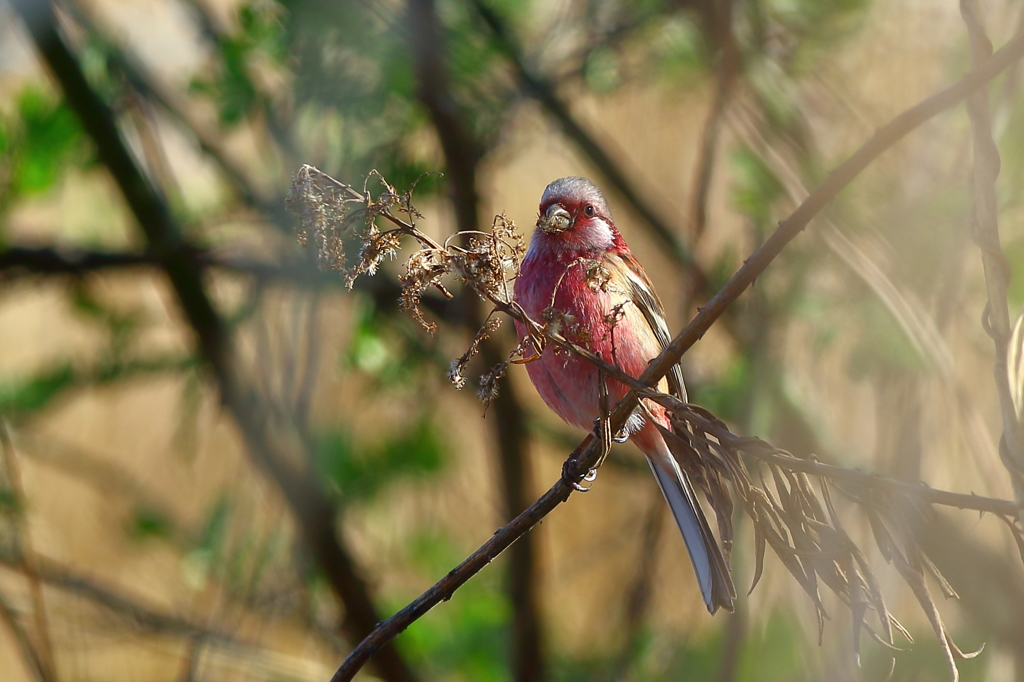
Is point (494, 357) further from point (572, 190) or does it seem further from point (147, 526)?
point (147, 526)

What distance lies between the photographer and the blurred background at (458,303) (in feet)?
13.4

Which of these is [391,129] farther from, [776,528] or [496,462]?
[776,528]

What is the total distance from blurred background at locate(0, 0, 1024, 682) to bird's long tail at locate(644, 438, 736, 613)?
30.7 inches

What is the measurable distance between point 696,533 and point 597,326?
0.74m

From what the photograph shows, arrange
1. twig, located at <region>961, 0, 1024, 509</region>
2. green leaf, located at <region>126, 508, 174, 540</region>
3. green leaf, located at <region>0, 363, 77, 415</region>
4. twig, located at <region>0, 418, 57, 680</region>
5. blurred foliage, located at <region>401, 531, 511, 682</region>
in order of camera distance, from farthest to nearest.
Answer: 1. green leaf, located at <region>126, 508, 174, 540</region>
2. blurred foliage, located at <region>401, 531, 511, 682</region>
3. green leaf, located at <region>0, 363, 77, 415</region>
4. twig, located at <region>0, 418, 57, 680</region>
5. twig, located at <region>961, 0, 1024, 509</region>

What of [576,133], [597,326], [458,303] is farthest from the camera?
[576,133]

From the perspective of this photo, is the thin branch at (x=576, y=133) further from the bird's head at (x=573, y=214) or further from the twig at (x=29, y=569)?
the twig at (x=29, y=569)

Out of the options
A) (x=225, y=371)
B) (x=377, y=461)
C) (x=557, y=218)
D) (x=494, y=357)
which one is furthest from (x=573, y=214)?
(x=377, y=461)

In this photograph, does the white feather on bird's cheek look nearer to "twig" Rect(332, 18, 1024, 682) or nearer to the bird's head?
the bird's head

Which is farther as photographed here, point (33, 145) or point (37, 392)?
point (37, 392)

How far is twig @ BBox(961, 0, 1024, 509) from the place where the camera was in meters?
1.47

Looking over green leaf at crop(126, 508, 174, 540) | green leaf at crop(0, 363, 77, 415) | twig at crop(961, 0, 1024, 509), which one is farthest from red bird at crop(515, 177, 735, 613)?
green leaf at crop(126, 508, 174, 540)

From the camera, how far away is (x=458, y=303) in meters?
4.64

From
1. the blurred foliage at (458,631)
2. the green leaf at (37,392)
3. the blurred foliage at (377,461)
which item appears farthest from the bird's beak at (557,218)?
the green leaf at (37,392)
